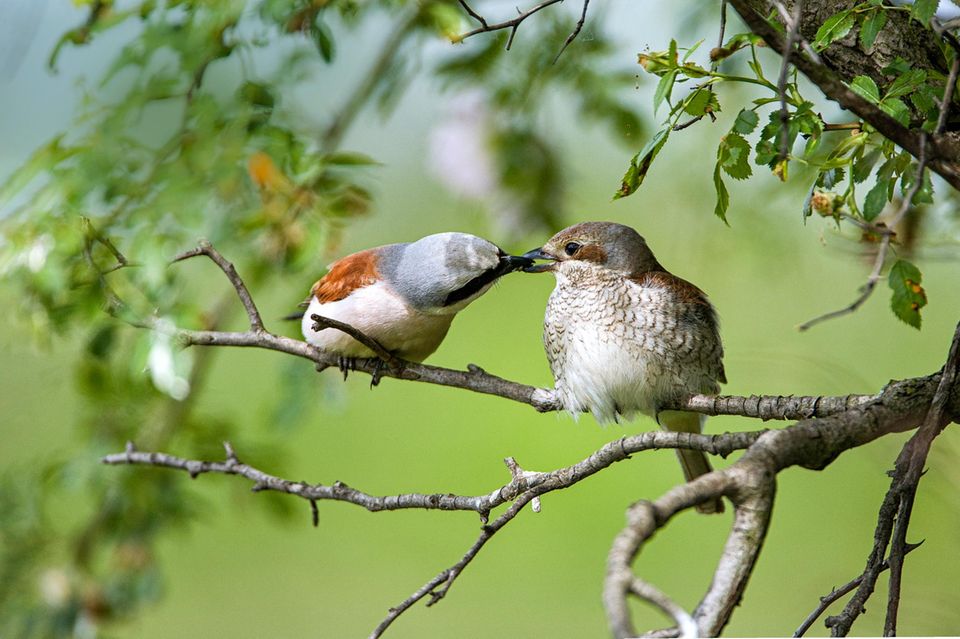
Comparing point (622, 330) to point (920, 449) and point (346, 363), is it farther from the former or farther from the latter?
point (346, 363)

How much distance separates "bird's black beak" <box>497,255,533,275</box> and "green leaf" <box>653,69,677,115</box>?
2.89 feet

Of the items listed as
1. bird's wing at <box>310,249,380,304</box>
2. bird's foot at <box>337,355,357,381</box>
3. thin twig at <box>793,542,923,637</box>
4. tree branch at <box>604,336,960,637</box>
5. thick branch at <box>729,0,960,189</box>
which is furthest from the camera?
bird's wing at <box>310,249,380,304</box>

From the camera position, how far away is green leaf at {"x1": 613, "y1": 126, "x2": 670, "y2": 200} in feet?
4.64

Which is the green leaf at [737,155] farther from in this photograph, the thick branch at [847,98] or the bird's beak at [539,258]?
the bird's beak at [539,258]

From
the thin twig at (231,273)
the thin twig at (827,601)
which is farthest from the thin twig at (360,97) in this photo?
the thin twig at (827,601)

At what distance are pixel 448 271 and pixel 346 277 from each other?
39 cm

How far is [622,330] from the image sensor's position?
1967 millimetres

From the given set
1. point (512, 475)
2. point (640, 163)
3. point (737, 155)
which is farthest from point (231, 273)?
point (737, 155)

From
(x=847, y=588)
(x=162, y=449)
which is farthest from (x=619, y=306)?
(x=162, y=449)

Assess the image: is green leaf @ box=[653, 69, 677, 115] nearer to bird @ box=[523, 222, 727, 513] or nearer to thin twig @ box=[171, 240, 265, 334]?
bird @ box=[523, 222, 727, 513]

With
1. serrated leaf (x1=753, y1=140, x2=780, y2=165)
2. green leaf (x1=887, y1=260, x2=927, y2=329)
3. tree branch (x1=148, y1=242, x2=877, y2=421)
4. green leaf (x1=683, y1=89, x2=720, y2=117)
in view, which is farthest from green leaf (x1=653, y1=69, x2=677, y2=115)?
tree branch (x1=148, y1=242, x2=877, y2=421)

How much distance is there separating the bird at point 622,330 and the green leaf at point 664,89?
0.67 metres

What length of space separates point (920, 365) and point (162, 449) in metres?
3.62

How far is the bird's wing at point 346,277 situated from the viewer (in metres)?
2.63
